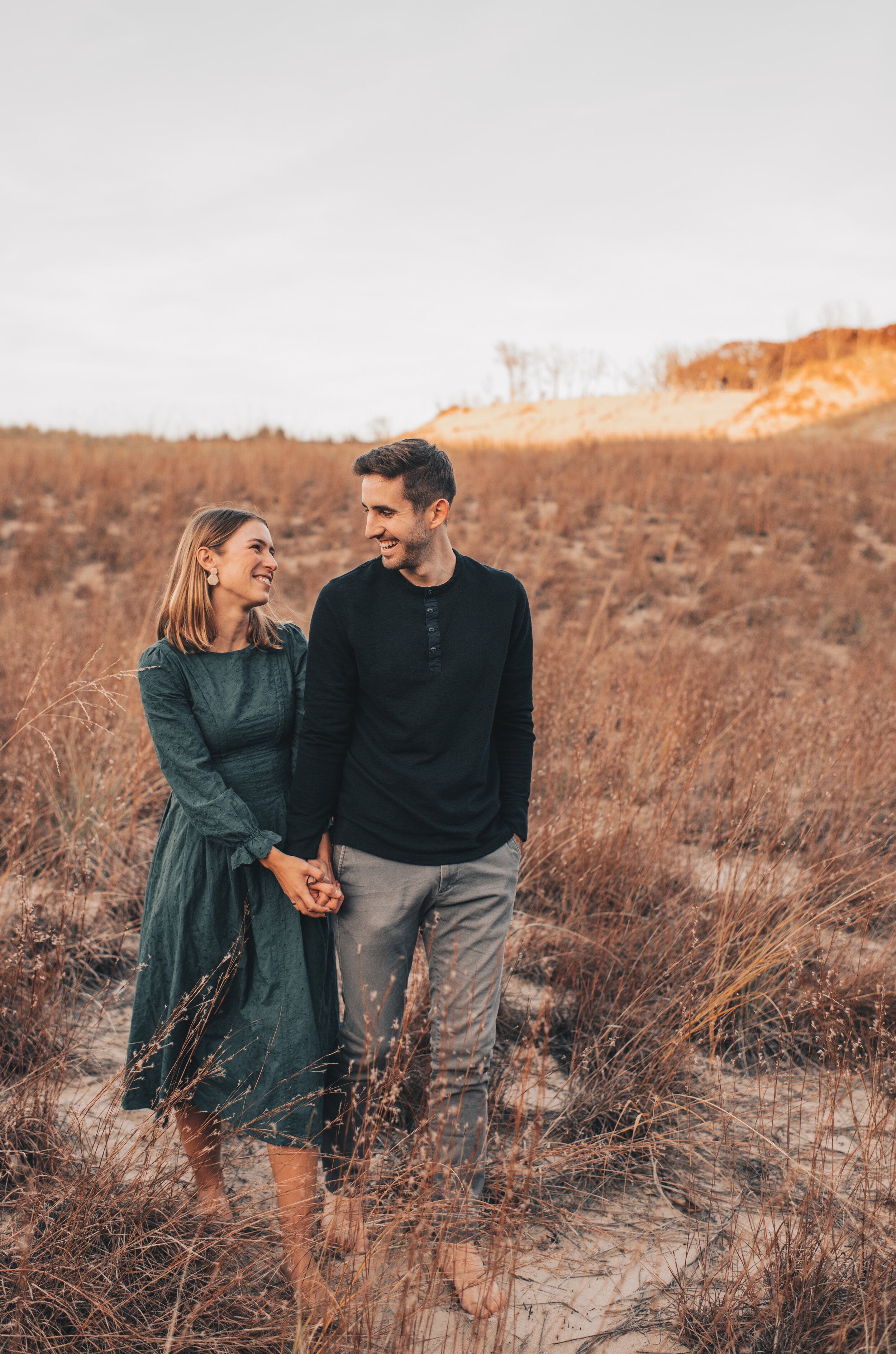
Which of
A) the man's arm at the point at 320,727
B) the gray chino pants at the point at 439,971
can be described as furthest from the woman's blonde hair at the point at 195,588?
the gray chino pants at the point at 439,971

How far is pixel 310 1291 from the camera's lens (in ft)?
4.67

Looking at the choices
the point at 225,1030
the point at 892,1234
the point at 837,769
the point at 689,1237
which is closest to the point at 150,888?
the point at 225,1030

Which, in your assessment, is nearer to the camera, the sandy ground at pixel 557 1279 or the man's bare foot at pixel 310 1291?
the man's bare foot at pixel 310 1291

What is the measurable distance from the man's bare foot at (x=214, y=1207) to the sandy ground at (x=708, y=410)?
28588 millimetres

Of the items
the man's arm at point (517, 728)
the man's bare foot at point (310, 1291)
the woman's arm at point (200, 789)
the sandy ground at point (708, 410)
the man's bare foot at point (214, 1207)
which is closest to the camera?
the man's bare foot at point (310, 1291)

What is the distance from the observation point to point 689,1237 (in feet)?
5.72

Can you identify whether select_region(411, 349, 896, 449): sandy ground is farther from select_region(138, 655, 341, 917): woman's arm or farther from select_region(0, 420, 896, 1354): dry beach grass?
select_region(138, 655, 341, 917): woman's arm

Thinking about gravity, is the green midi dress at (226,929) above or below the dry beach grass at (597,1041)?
above

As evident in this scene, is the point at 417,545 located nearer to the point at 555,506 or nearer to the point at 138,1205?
the point at 138,1205

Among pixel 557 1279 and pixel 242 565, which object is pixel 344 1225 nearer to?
pixel 557 1279

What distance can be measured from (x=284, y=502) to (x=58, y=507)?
3065mm

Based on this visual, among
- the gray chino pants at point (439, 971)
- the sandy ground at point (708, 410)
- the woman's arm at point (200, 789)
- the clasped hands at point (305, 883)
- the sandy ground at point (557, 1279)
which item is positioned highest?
the sandy ground at point (708, 410)

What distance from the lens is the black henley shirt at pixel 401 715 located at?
1.68 m

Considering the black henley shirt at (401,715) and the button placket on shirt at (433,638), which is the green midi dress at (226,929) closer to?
the black henley shirt at (401,715)
